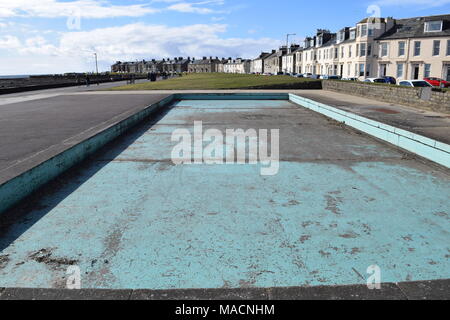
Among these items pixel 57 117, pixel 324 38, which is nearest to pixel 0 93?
pixel 57 117

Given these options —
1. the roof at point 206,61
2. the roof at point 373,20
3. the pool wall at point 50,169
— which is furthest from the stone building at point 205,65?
the pool wall at point 50,169

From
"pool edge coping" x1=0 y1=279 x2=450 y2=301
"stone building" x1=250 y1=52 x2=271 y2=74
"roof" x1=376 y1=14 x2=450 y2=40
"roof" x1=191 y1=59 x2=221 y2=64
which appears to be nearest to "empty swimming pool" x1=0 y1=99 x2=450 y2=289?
"pool edge coping" x1=0 y1=279 x2=450 y2=301

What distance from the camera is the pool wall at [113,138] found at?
5.14 metres

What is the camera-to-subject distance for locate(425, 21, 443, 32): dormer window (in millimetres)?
40925

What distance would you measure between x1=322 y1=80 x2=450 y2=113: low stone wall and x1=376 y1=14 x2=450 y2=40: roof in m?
25.4

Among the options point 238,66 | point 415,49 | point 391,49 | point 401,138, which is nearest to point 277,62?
point 391,49

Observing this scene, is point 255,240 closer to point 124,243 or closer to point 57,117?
point 124,243

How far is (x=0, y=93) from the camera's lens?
989 inches

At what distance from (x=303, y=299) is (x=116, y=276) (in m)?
1.77

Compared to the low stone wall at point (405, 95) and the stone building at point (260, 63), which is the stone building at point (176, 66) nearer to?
the stone building at point (260, 63)

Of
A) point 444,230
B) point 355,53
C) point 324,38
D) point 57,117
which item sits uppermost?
point 324,38

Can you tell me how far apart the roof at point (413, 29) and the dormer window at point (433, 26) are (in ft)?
1.20

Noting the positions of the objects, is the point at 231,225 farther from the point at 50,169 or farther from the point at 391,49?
the point at 391,49

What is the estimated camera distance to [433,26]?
41.5 meters
